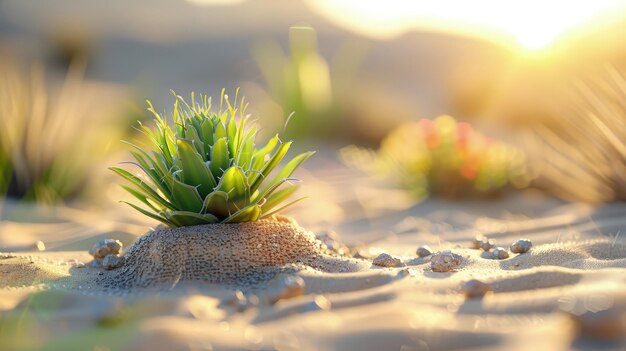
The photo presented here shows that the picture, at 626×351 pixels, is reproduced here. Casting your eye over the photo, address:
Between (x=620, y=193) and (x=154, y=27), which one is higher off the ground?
(x=154, y=27)

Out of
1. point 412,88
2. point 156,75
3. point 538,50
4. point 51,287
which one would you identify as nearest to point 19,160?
point 51,287

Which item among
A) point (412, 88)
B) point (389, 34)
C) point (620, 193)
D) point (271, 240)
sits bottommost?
point (271, 240)

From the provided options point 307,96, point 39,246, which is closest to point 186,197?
point 39,246

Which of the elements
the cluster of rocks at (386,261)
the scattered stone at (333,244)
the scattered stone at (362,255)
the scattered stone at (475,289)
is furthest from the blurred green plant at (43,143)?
the scattered stone at (475,289)

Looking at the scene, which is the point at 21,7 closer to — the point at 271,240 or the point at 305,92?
the point at 305,92

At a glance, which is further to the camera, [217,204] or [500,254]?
[500,254]

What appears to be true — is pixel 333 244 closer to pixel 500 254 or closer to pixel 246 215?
pixel 246 215

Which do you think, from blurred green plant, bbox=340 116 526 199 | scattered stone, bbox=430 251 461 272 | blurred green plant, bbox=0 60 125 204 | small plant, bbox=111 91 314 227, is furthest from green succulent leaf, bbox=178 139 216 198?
blurred green plant, bbox=340 116 526 199
